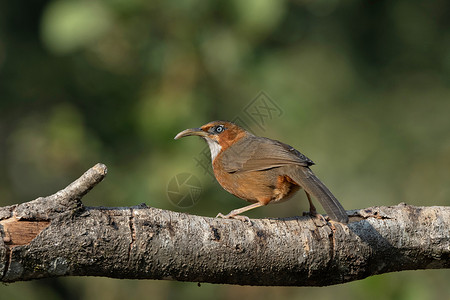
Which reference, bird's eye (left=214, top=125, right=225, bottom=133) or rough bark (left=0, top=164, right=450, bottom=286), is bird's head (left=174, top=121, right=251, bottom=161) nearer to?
bird's eye (left=214, top=125, right=225, bottom=133)

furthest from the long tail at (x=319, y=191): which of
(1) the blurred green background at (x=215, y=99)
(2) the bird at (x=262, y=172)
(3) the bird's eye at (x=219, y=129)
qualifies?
(3) the bird's eye at (x=219, y=129)

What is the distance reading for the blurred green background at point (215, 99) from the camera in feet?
17.2

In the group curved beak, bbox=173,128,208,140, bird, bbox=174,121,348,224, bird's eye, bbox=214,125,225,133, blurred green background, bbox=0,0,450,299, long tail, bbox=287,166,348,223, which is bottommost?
long tail, bbox=287,166,348,223

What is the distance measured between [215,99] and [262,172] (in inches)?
49.8

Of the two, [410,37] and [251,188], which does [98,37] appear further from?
[410,37]

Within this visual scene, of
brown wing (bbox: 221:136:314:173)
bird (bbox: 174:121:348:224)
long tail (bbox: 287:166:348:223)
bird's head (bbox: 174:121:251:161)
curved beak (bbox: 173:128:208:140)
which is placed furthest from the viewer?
bird's head (bbox: 174:121:251:161)

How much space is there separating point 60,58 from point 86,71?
83 centimetres

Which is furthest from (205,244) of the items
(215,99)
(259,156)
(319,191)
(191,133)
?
(215,99)

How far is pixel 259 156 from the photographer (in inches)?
190

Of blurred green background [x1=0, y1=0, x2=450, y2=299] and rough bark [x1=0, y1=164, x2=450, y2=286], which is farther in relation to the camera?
blurred green background [x1=0, y1=0, x2=450, y2=299]

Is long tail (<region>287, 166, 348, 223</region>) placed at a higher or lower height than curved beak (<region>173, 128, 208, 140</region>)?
lower

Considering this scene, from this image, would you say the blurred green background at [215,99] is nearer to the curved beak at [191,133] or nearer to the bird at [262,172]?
the curved beak at [191,133]

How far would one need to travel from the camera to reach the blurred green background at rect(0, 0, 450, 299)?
5.23 meters

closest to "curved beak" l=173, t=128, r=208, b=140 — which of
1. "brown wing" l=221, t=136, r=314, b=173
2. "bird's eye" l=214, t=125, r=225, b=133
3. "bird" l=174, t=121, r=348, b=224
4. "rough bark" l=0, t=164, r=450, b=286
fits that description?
"bird" l=174, t=121, r=348, b=224
